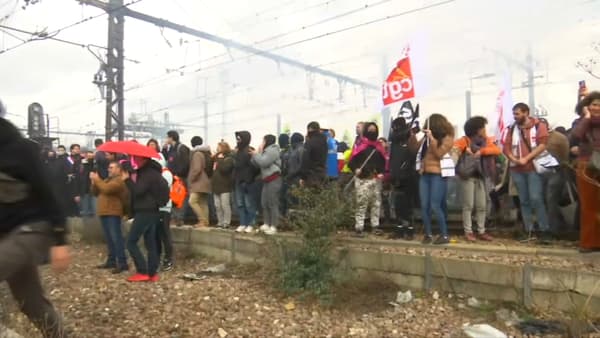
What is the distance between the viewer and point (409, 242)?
20.5 feet

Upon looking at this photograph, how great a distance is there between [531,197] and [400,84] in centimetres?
246

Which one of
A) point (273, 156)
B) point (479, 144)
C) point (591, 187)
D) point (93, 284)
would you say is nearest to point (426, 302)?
point (591, 187)

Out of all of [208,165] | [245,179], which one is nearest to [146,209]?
[245,179]

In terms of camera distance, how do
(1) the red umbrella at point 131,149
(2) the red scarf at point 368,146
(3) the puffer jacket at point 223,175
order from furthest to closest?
(3) the puffer jacket at point 223,175
(2) the red scarf at point 368,146
(1) the red umbrella at point 131,149

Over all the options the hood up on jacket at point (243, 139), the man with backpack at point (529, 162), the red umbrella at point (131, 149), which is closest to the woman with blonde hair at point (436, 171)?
the man with backpack at point (529, 162)

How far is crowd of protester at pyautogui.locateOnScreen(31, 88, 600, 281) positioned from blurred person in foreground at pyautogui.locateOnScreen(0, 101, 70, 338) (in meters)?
2.94

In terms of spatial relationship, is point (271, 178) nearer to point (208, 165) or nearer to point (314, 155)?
point (314, 155)

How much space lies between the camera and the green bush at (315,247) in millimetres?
5418

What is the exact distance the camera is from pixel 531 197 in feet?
19.8

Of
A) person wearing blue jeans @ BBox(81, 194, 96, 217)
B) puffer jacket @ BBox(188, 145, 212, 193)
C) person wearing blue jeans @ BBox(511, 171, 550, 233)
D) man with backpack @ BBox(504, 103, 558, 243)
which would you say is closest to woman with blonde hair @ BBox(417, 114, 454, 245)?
man with backpack @ BBox(504, 103, 558, 243)

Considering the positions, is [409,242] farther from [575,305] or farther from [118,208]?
[118,208]

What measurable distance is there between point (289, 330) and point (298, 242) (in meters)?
1.15

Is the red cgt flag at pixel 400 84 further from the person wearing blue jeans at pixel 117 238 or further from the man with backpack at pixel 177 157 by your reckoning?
the person wearing blue jeans at pixel 117 238

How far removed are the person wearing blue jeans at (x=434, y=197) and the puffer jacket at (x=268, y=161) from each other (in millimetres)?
2175
